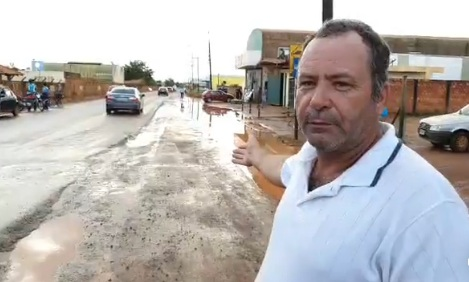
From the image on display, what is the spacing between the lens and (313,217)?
152cm

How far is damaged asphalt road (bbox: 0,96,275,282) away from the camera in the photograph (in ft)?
16.6

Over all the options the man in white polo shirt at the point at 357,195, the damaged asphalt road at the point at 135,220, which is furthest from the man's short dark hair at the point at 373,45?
the damaged asphalt road at the point at 135,220

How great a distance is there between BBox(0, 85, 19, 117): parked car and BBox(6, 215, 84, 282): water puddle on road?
793 inches

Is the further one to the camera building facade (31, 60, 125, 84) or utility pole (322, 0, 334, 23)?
building facade (31, 60, 125, 84)

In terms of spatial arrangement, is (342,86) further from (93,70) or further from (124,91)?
(93,70)

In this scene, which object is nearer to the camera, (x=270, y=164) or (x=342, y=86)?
(x=342, y=86)

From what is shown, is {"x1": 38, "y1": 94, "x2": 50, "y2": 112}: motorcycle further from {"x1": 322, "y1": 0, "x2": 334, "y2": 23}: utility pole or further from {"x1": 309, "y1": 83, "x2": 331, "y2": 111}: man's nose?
{"x1": 309, "y1": 83, "x2": 331, "y2": 111}: man's nose

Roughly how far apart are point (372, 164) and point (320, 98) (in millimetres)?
249

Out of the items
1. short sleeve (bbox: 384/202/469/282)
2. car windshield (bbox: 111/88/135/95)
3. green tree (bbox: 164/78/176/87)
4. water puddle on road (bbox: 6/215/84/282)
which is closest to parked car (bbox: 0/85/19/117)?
car windshield (bbox: 111/88/135/95)

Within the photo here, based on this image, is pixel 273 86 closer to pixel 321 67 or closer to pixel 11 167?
pixel 11 167

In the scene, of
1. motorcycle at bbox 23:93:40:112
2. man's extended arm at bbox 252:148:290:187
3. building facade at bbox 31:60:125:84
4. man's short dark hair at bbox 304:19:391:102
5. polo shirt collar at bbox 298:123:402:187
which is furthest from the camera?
building facade at bbox 31:60:125:84

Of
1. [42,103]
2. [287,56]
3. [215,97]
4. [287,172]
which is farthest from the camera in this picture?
[215,97]

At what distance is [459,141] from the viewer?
50.7 feet

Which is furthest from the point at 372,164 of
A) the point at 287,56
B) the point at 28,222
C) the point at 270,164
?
the point at 287,56
